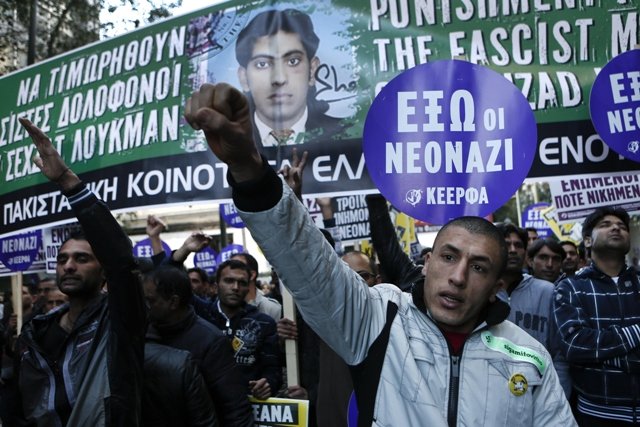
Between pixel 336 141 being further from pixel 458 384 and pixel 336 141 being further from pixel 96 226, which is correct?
pixel 458 384

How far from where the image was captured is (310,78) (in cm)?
457

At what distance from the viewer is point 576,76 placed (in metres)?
4.32

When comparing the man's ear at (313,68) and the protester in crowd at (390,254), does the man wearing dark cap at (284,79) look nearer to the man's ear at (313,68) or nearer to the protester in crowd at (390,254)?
the man's ear at (313,68)

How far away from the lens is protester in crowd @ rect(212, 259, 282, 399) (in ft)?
15.7

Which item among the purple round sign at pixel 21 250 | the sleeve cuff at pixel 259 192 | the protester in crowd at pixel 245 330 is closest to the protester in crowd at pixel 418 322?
the sleeve cuff at pixel 259 192

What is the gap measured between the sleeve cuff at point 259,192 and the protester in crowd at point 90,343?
4.15ft

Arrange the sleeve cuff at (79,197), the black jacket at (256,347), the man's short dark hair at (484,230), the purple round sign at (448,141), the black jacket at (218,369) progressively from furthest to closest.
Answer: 1. the black jacket at (256,347)
2. the purple round sign at (448,141)
3. the black jacket at (218,369)
4. the sleeve cuff at (79,197)
5. the man's short dark hair at (484,230)

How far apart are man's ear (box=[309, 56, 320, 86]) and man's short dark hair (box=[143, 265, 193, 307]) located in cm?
160

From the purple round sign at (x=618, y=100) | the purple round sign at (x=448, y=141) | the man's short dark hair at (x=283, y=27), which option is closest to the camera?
the purple round sign at (x=448, y=141)

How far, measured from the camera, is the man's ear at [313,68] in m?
4.56

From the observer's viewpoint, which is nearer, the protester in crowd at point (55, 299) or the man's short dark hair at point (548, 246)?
the man's short dark hair at point (548, 246)

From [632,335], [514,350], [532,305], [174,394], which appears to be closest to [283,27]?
[532,305]

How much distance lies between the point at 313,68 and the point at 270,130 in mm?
483

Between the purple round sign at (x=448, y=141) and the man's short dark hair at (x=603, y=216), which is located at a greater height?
the purple round sign at (x=448, y=141)
